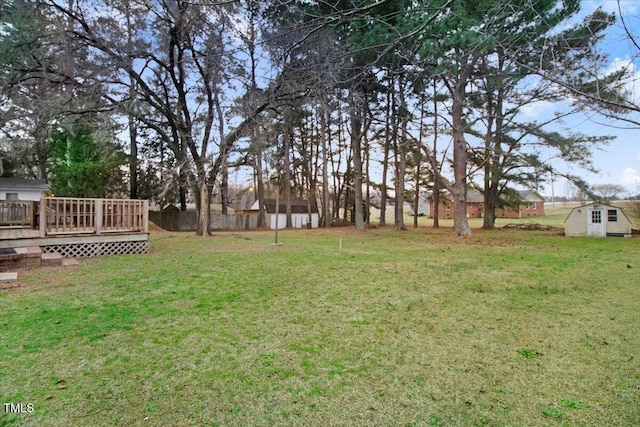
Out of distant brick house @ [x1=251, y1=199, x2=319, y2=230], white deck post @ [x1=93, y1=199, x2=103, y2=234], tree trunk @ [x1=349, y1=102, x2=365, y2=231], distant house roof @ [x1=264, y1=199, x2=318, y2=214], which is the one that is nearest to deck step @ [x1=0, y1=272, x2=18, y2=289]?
white deck post @ [x1=93, y1=199, x2=103, y2=234]

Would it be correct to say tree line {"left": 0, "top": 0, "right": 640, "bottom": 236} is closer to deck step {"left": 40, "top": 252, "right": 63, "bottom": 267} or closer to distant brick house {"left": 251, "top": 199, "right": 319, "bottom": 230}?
distant brick house {"left": 251, "top": 199, "right": 319, "bottom": 230}

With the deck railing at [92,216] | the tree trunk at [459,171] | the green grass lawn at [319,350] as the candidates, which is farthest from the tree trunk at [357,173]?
the green grass lawn at [319,350]

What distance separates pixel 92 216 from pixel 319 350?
Answer: 848 cm

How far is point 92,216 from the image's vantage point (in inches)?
349

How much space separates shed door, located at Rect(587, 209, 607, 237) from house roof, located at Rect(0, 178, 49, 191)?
90.9 feet

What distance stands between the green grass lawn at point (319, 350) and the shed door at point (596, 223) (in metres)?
11.4

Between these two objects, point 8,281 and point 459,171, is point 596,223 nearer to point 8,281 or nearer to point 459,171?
point 459,171

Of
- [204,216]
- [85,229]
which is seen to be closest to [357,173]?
[204,216]

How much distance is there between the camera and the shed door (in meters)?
15.1

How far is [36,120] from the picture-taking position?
11.2 m

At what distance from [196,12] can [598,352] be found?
12.9 m

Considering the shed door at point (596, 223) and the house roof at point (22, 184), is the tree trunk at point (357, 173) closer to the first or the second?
the shed door at point (596, 223)

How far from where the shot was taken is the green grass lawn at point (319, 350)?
84.4 inches

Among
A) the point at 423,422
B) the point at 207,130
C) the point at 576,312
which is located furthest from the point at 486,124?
the point at 423,422
